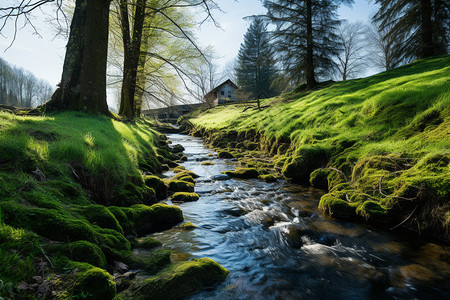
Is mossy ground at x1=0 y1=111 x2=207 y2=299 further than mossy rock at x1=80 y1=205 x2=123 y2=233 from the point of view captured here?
No

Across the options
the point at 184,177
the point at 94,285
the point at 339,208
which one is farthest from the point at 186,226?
the point at 339,208

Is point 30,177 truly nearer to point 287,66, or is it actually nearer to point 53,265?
point 53,265

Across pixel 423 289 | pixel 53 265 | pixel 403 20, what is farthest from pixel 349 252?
pixel 403 20

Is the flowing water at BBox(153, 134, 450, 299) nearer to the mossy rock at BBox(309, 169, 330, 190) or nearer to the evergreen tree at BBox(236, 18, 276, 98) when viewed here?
the mossy rock at BBox(309, 169, 330, 190)

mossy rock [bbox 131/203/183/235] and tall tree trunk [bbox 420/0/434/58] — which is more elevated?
tall tree trunk [bbox 420/0/434/58]

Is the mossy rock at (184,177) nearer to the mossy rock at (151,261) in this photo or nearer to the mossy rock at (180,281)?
the mossy rock at (151,261)

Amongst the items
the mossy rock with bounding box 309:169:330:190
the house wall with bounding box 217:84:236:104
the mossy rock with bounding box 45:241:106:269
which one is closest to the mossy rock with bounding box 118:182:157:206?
the mossy rock with bounding box 45:241:106:269

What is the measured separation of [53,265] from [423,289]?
386cm

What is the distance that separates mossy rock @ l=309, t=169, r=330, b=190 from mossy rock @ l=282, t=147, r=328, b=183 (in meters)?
0.41

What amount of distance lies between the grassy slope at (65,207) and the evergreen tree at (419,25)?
17.7m

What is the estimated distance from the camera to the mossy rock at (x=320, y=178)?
5924 mm

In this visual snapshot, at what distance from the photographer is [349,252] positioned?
329 cm

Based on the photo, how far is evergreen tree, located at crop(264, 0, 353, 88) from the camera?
16.2 m

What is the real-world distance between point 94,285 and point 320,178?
227 inches
